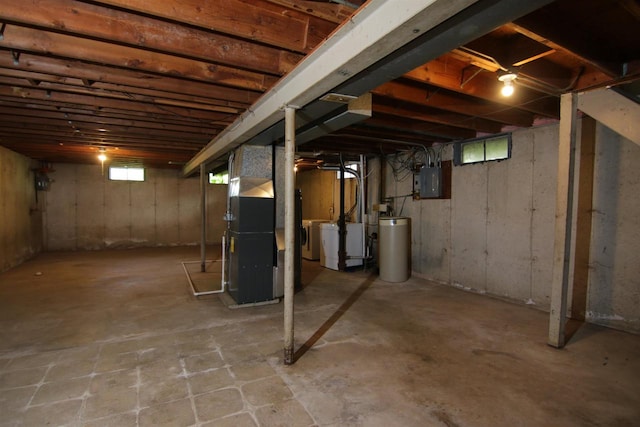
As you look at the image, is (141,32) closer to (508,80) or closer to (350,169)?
(508,80)

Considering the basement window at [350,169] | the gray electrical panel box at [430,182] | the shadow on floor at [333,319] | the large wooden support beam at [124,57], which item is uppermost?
the large wooden support beam at [124,57]

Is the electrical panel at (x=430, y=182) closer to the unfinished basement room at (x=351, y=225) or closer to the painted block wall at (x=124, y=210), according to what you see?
the unfinished basement room at (x=351, y=225)

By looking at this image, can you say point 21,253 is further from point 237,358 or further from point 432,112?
point 432,112

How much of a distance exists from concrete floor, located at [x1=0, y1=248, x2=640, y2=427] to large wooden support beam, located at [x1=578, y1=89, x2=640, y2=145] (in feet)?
5.86

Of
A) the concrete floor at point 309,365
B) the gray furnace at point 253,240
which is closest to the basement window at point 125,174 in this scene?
the concrete floor at point 309,365

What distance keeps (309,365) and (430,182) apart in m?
3.53

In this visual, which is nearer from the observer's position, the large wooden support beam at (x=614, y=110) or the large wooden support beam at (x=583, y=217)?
the large wooden support beam at (x=614, y=110)

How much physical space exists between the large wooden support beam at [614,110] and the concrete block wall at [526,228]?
29.4 inches

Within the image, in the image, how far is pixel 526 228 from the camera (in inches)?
153

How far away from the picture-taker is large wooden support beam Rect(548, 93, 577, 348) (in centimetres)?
262

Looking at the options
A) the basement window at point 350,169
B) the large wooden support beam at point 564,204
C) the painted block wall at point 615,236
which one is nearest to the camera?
the large wooden support beam at point 564,204

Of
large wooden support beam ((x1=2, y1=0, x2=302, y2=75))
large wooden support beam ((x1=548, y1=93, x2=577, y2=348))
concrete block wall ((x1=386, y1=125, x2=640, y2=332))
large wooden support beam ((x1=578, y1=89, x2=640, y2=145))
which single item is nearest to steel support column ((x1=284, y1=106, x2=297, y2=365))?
large wooden support beam ((x1=2, y1=0, x2=302, y2=75))

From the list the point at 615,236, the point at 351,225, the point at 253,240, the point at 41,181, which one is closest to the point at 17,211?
the point at 41,181

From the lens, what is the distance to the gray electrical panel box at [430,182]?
4.95 m
